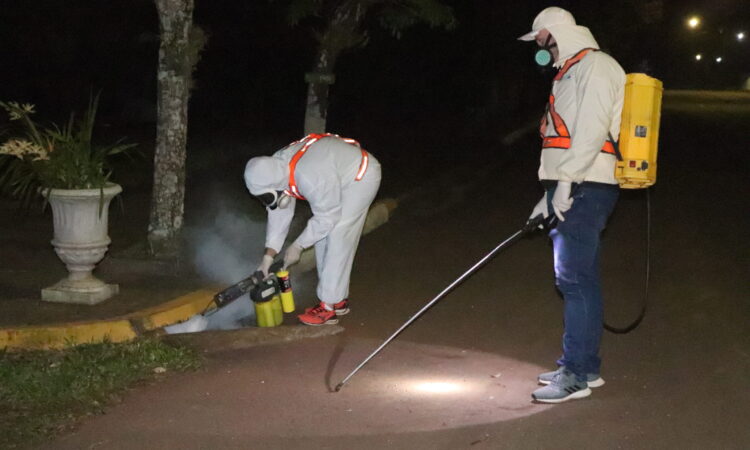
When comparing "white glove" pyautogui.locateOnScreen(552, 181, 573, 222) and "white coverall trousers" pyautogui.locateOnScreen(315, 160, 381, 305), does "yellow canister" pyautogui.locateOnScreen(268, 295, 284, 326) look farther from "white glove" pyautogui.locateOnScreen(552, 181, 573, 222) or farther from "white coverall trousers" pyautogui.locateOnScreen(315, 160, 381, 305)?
"white glove" pyautogui.locateOnScreen(552, 181, 573, 222)

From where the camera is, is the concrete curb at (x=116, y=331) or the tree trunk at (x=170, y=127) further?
the tree trunk at (x=170, y=127)

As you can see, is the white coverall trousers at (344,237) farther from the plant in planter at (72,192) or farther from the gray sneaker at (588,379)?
the gray sneaker at (588,379)

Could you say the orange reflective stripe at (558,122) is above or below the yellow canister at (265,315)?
above

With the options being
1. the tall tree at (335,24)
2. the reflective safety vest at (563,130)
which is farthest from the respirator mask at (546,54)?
the tall tree at (335,24)

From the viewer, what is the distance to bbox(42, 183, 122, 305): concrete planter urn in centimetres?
746

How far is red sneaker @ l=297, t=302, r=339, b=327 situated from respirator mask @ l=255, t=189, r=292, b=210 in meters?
0.90

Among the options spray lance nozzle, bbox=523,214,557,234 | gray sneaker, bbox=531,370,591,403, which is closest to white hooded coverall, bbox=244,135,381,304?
spray lance nozzle, bbox=523,214,557,234

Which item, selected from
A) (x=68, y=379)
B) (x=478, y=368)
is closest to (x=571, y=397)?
(x=478, y=368)

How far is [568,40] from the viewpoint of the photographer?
5.47 metres

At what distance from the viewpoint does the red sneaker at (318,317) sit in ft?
24.1

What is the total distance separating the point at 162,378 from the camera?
237 inches

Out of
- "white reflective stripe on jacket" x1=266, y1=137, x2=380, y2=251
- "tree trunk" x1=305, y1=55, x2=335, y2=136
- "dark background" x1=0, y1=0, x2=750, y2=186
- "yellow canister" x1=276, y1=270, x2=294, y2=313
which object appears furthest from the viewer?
"dark background" x1=0, y1=0, x2=750, y2=186

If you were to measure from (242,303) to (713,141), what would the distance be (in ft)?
58.2

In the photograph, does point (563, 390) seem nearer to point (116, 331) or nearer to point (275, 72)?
point (116, 331)
